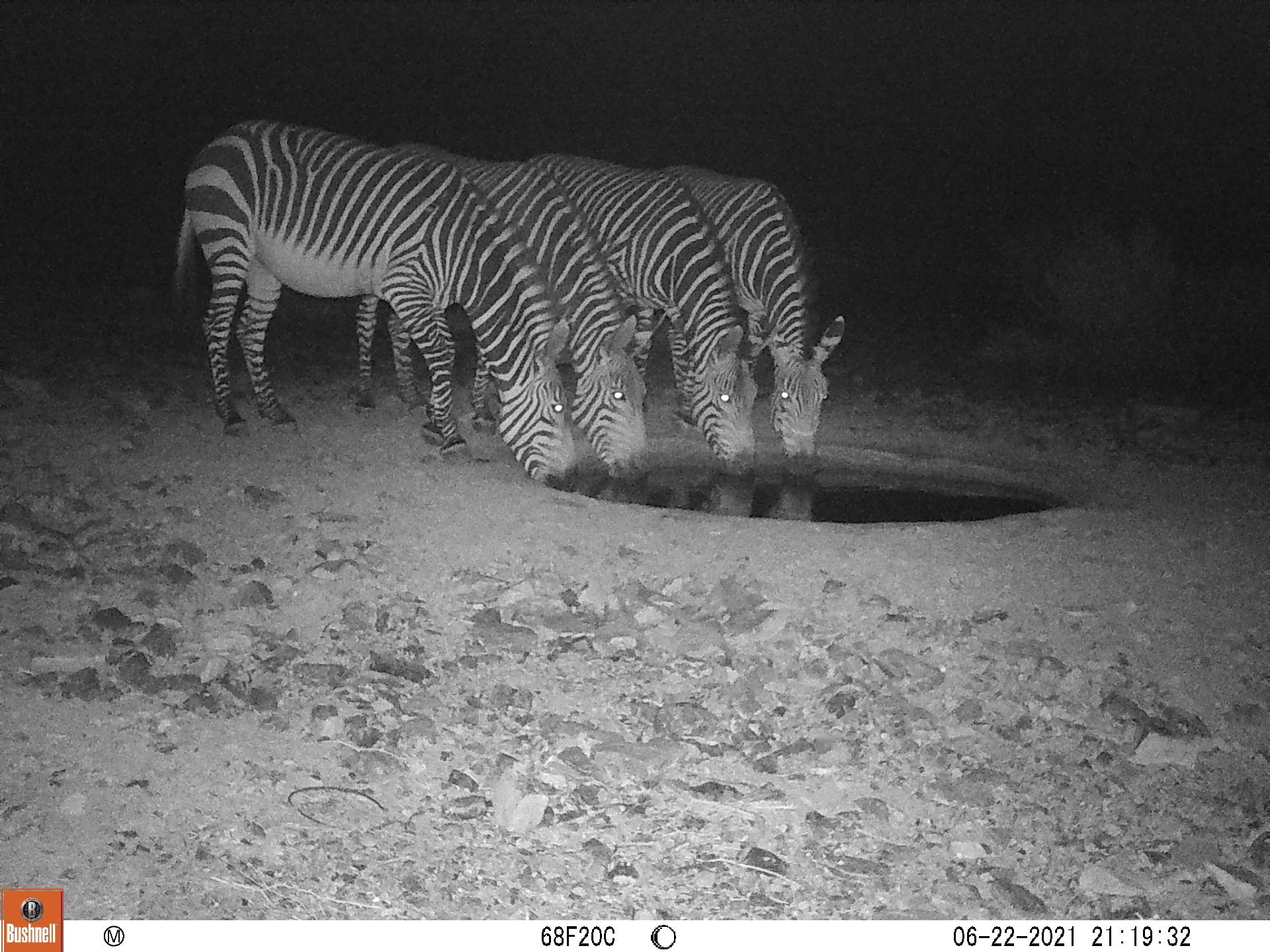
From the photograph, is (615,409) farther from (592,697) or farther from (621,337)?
(592,697)

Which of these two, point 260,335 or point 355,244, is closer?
point 355,244

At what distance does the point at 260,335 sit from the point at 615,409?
8.93ft

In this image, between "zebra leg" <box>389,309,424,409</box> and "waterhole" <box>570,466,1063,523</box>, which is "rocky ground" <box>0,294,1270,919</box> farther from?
"zebra leg" <box>389,309,424,409</box>

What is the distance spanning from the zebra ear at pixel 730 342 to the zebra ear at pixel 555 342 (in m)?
1.35

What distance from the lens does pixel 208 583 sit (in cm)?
510

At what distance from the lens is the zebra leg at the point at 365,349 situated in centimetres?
887

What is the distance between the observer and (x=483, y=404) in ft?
28.8

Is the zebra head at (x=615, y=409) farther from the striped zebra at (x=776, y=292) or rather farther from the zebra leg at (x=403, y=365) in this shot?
the zebra leg at (x=403, y=365)

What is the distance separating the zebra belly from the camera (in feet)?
26.2

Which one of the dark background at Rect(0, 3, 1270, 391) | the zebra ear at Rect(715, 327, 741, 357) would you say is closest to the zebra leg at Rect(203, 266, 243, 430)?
the zebra ear at Rect(715, 327, 741, 357)

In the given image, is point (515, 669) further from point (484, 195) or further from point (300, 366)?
point (300, 366)

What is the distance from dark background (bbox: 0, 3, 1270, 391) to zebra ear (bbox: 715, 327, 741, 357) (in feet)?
25.7
